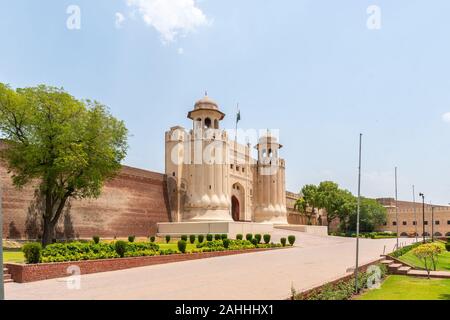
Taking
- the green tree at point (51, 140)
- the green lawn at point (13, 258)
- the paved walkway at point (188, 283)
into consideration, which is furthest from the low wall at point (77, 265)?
the green tree at point (51, 140)

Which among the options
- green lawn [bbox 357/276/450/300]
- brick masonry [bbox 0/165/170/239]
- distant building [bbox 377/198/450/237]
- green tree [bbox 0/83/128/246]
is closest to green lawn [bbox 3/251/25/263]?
green tree [bbox 0/83/128/246]

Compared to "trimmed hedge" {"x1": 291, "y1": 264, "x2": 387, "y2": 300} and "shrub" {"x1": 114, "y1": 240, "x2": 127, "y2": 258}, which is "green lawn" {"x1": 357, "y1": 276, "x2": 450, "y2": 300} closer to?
"trimmed hedge" {"x1": 291, "y1": 264, "x2": 387, "y2": 300}

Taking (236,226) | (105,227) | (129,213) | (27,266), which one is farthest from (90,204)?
(27,266)

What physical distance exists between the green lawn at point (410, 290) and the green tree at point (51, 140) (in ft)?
50.7

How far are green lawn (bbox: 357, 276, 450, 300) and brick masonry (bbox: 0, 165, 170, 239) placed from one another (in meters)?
19.3

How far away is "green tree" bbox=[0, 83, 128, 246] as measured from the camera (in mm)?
21250

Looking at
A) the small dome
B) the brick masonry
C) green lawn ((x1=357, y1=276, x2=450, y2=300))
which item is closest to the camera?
green lawn ((x1=357, y1=276, x2=450, y2=300))

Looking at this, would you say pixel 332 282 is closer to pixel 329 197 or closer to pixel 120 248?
pixel 120 248

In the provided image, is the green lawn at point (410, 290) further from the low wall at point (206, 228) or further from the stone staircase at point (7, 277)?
the low wall at point (206, 228)

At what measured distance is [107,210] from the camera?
30.6 metres

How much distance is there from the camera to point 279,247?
91.0ft

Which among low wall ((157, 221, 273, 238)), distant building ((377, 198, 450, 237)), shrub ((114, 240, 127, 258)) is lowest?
distant building ((377, 198, 450, 237))

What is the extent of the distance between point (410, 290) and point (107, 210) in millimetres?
23149

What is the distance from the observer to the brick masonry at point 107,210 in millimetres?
23438
